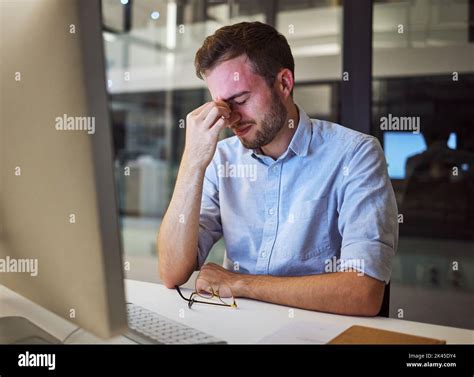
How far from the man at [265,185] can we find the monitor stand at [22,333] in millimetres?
420

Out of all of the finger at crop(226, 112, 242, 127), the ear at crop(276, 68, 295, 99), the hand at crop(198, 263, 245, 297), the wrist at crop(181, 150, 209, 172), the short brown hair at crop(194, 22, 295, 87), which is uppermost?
the short brown hair at crop(194, 22, 295, 87)

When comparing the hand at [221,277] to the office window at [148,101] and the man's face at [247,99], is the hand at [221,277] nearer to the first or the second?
the man's face at [247,99]

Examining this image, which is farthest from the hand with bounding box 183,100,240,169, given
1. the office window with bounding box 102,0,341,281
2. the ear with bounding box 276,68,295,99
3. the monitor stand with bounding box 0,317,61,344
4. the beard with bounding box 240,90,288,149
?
the office window with bounding box 102,0,341,281

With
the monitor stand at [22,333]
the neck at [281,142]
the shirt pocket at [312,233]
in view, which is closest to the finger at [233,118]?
the neck at [281,142]

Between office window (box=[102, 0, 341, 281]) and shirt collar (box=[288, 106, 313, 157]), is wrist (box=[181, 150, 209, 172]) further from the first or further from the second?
office window (box=[102, 0, 341, 281])

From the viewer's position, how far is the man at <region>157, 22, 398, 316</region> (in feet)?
4.30

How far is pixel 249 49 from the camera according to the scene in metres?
1.46

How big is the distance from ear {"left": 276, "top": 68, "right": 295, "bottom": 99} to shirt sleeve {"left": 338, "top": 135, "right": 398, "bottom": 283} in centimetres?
30

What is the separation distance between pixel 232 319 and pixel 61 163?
526 mm

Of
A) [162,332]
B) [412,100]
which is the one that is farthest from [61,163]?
[412,100]

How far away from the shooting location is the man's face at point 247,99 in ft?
4.66

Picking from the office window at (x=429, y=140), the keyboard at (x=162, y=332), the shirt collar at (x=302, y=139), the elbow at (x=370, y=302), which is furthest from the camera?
the office window at (x=429, y=140)

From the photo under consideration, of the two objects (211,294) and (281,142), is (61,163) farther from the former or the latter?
(281,142)
